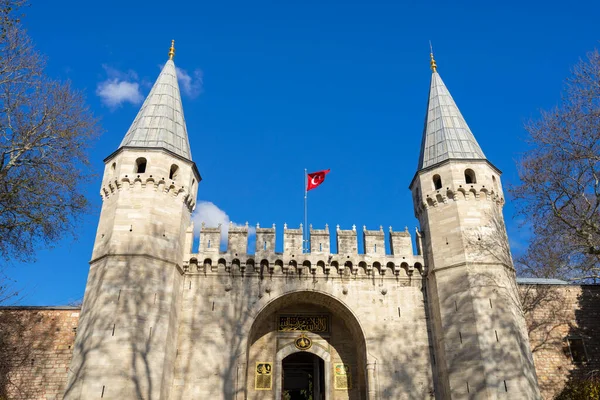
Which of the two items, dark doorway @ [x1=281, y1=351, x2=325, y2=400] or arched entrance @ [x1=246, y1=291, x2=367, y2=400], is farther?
dark doorway @ [x1=281, y1=351, x2=325, y2=400]

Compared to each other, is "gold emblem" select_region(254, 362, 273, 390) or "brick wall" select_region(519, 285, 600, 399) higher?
"brick wall" select_region(519, 285, 600, 399)

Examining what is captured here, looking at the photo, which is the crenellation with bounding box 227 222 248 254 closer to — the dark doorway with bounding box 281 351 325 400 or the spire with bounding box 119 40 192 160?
the spire with bounding box 119 40 192 160

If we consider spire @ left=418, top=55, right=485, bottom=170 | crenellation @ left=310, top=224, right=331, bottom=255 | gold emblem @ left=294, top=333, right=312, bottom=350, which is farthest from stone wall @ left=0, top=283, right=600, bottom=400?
spire @ left=418, top=55, right=485, bottom=170

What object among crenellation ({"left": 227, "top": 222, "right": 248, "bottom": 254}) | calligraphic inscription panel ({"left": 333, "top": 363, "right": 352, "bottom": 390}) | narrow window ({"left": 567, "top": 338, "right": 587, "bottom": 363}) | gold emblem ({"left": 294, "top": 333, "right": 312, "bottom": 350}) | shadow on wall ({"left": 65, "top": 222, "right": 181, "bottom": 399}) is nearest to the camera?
shadow on wall ({"left": 65, "top": 222, "right": 181, "bottom": 399})

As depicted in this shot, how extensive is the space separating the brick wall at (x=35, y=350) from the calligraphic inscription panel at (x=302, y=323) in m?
7.76

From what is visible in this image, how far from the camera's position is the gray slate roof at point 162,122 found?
2028 centimetres

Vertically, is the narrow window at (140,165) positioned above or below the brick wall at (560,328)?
above

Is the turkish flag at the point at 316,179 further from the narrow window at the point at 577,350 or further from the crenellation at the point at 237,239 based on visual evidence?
the narrow window at the point at 577,350

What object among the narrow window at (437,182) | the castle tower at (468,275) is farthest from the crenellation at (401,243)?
the narrow window at (437,182)

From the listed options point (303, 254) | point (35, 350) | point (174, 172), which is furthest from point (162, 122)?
point (35, 350)

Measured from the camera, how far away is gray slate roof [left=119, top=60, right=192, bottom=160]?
798 inches

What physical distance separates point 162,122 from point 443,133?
11.8m

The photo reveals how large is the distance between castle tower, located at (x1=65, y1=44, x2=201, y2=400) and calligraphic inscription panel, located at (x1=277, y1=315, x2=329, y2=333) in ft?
14.4

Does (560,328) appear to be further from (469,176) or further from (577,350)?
(469,176)
